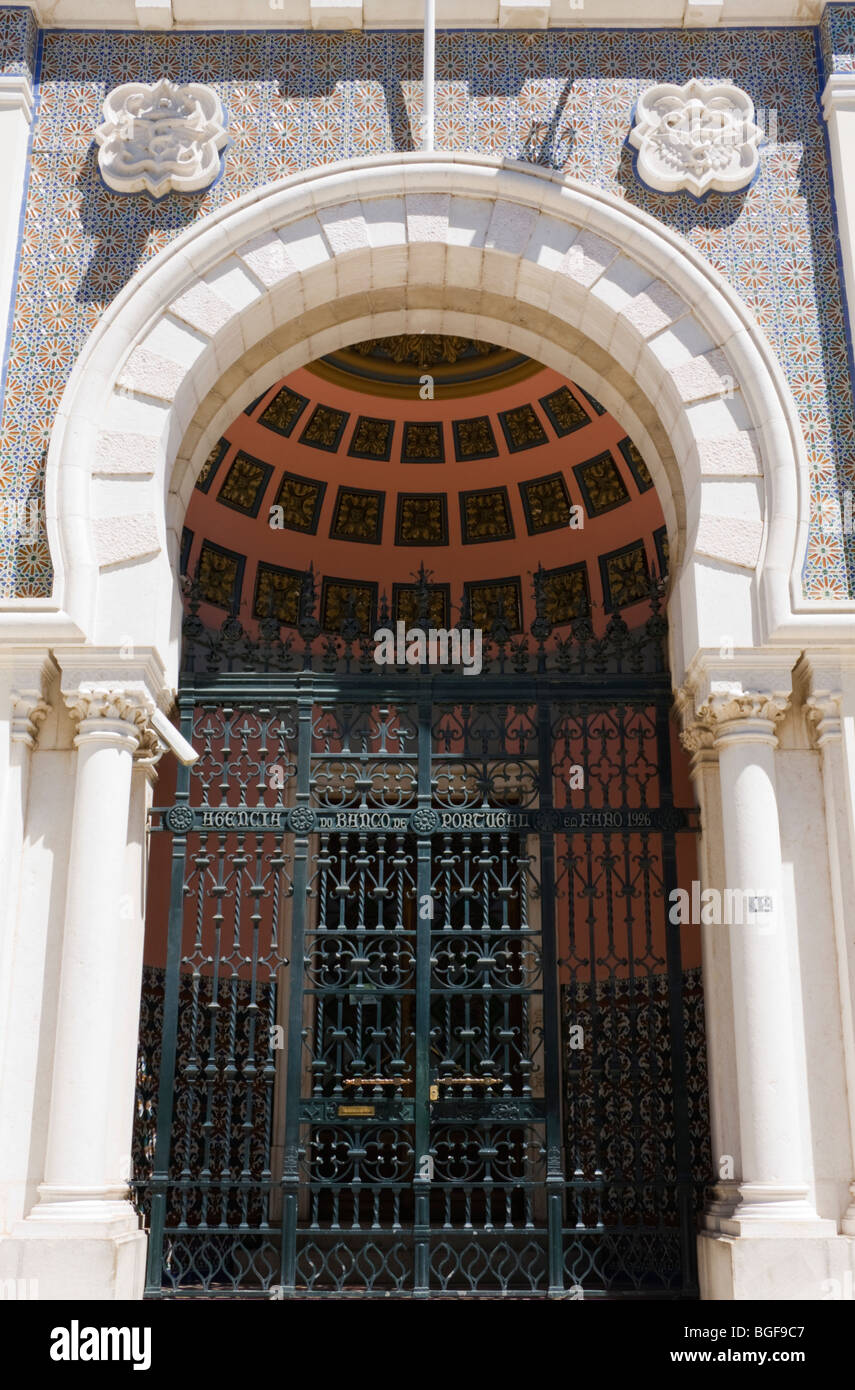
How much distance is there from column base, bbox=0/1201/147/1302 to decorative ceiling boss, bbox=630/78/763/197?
23.7ft

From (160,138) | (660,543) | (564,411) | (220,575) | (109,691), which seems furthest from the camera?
(564,411)

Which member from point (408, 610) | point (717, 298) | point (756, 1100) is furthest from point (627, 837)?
point (408, 610)

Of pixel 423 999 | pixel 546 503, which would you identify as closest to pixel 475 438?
pixel 546 503

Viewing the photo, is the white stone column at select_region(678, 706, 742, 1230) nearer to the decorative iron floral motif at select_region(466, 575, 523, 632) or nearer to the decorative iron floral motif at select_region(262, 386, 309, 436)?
the decorative iron floral motif at select_region(466, 575, 523, 632)

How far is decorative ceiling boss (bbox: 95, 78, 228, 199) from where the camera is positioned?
858cm

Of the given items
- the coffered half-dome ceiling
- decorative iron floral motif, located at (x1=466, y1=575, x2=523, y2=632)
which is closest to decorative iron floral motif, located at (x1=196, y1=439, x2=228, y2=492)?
the coffered half-dome ceiling

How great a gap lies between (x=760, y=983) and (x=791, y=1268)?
1.45m

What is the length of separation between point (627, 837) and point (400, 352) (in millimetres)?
6041

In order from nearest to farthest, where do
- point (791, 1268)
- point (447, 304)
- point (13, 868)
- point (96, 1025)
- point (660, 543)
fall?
point (791, 1268) < point (96, 1025) < point (13, 868) < point (447, 304) < point (660, 543)

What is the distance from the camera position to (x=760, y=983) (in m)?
7.16

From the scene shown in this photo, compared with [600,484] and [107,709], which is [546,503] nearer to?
[600,484]

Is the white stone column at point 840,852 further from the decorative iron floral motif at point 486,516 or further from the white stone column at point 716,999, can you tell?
the decorative iron floral motif at point 486,516

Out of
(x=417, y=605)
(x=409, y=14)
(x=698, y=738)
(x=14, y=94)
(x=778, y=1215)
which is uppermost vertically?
(x=409, y=14)

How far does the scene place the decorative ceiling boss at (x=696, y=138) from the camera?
8.59 meters
